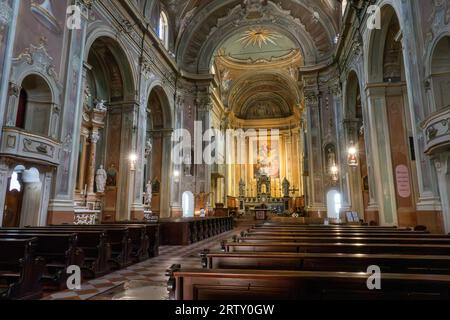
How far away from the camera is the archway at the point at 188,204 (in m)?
16.9

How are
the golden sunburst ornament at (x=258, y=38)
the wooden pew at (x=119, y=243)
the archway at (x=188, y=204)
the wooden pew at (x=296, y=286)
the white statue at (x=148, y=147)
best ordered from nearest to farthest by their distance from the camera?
the wooden pew at (x=296, y=286) < the wooden pew at (x=119, y=243) < the white statue at (x=148, y=147) < the archway at (x=188, y=204) < the golden sunburst ornament at (x=258, y=38)

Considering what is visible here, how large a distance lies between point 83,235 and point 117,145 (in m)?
7.42

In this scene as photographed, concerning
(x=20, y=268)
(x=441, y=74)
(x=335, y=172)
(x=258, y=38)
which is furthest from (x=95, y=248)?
(x=258, y=38)

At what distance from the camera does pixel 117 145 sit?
1202 centimetres

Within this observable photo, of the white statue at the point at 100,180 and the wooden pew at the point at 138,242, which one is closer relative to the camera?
the wooden pew at the point at 138,242

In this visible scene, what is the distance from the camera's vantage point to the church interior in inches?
103

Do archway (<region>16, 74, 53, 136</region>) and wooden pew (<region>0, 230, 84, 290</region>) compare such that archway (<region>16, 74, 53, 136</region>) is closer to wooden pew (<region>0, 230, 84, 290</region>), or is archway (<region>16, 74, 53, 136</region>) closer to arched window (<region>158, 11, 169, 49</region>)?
wooden pew (<region>0, 230, 84, 290</region>)

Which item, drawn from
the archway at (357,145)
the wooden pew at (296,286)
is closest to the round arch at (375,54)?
the archway at (357,145)

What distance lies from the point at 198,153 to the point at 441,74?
13429 mm

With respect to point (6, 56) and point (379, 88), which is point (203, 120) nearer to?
point (379, 88)

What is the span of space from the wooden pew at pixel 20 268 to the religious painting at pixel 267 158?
2572 centimetres

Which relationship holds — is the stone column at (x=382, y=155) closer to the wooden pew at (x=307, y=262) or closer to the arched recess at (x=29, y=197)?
the wooden pew at (x=307, y=262)

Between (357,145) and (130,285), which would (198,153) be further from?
(130,285)
